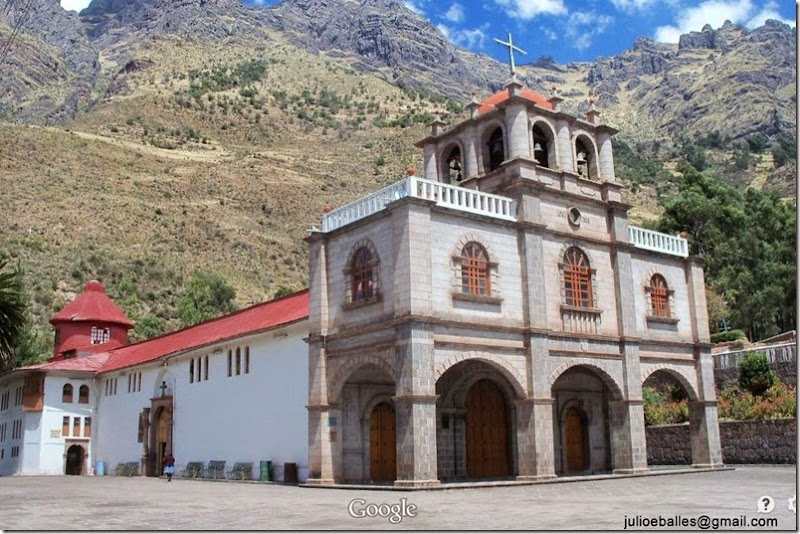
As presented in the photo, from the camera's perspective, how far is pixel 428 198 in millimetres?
24297

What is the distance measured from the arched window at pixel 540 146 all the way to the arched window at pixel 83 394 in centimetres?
2987

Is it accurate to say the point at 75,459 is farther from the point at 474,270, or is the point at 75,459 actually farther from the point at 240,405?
the point at 474,270

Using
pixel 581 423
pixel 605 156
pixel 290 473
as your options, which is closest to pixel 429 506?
pixel 290 473

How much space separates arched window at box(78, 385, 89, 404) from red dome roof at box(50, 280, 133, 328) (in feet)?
27.9

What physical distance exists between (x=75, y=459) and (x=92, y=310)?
11764mm

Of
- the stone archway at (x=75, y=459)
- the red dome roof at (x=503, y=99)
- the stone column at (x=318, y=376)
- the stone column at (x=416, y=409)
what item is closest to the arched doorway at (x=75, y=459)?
the stone archway at (x=75, y=459)

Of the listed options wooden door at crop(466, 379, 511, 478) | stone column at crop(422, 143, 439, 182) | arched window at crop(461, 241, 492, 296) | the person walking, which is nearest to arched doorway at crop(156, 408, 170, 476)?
the person walking

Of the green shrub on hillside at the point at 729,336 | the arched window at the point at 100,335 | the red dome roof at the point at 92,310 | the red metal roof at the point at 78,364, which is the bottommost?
the red metal roof at the point at 78,364

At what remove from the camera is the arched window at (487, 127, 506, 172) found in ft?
97.6

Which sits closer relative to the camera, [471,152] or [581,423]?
[471,152]

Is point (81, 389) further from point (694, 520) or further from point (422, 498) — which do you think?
point (694, 520)

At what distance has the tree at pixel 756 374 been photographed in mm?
33625

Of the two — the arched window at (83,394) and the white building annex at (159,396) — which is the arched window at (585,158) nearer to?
the white building annex at (159,396)

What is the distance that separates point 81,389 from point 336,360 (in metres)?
25.3
